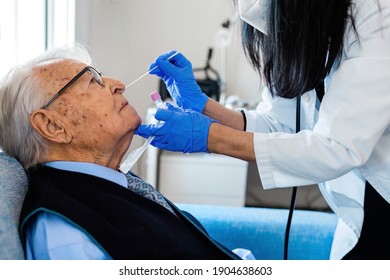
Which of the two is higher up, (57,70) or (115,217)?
(57,70)

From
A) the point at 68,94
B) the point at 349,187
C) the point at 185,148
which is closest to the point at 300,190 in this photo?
the point at 349,187

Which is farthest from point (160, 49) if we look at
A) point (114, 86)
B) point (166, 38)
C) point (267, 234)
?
point (114, 86)

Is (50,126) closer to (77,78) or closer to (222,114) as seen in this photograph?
(77,78)

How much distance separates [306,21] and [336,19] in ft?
0.26

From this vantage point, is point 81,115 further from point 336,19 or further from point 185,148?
point 336,19

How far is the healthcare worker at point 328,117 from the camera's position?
1106mm

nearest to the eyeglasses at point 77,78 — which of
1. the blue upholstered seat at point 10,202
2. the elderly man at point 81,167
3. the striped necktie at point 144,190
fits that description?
the elderly man at point 81,167

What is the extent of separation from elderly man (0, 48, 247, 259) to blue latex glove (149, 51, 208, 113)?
20 centimetres

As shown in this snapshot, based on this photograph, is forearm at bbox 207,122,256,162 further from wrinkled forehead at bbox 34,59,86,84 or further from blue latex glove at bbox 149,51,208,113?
wrinkled forehead at bbox 34,59,86,84

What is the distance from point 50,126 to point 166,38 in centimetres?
214

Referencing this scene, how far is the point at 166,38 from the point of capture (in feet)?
10.4

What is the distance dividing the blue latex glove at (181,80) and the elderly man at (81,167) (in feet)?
0.66

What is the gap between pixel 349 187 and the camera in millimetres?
1357
